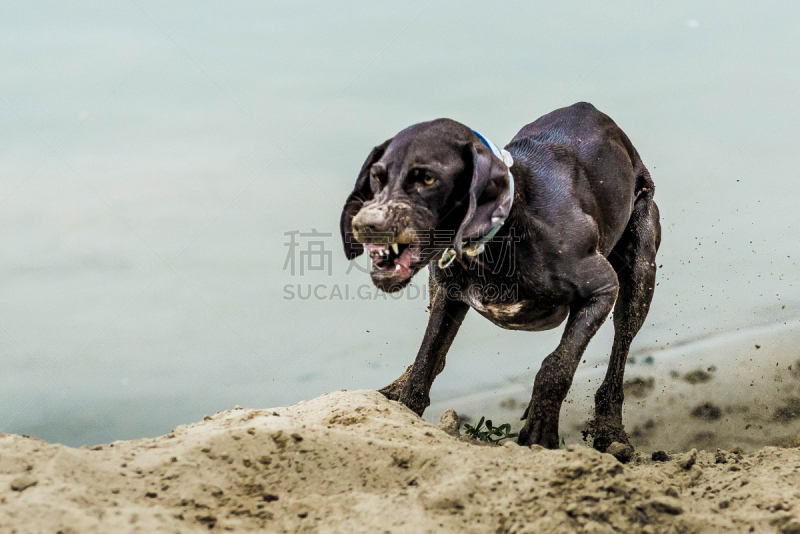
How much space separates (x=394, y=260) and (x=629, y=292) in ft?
7.87

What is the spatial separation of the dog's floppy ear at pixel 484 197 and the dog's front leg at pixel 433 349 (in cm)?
126

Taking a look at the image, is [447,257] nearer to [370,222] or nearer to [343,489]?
[370,222]

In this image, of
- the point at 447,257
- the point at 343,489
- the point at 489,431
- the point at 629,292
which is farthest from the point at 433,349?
the point at 343,489

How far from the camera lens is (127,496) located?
271 cm

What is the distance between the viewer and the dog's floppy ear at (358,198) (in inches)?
168

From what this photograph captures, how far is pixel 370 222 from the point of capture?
11.6 feet

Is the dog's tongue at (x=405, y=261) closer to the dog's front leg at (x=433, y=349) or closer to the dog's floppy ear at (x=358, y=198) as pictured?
the dog's floppy ear at (x=358, y=198)

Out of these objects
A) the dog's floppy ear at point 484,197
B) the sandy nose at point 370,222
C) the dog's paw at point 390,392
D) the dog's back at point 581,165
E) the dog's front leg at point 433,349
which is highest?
the dog's back at point 581,165

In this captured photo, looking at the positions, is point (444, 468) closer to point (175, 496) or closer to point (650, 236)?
point (175, 496)

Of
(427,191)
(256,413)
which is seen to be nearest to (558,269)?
(427,191)

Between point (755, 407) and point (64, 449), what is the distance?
17.8 feet

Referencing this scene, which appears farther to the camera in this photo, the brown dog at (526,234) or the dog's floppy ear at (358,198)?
the dog's floppy ear at (358,198)

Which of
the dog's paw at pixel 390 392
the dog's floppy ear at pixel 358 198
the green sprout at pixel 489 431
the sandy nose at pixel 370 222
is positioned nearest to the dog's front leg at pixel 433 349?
the dog's paw at pixel 390 392

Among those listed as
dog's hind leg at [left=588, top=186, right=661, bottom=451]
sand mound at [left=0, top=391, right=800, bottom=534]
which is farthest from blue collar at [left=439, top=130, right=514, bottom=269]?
dog's hind leg at [left=588, top=186, right=661, bottom=451]
